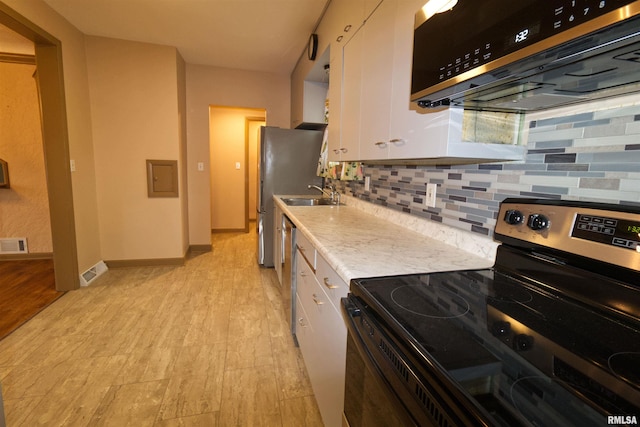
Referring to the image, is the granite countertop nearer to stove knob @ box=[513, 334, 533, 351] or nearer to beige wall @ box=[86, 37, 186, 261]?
stove knob @ box=[513, 334, 533, 351]

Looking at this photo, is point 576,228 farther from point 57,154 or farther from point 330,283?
point 57,154

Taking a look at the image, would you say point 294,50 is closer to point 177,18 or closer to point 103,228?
point 177,18

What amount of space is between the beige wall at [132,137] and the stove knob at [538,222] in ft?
11.3

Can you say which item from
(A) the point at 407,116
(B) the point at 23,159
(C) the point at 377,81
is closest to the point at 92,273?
(B) the point at 23,159

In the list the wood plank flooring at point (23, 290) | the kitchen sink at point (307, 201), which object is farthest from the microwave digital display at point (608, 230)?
the wood plank flooring at point (23, 290)

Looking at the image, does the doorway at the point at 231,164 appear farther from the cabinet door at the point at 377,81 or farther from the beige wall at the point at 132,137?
the cabinet door at the point at 377,81

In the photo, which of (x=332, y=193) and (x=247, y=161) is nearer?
(x=332, y=193)

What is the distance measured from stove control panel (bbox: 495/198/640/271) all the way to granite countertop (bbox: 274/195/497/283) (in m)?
0.17

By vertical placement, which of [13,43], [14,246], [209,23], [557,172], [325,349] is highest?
[209,23]

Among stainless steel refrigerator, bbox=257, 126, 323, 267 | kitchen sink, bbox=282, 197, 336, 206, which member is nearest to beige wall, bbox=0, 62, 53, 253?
stainless steel refrigerator, bbox=257, 126, 323, 267

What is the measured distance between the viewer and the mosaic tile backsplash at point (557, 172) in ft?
2.51

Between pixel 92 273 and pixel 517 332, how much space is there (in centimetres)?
370

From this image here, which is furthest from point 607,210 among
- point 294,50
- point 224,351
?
point 294,50

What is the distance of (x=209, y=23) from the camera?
2727 mm
